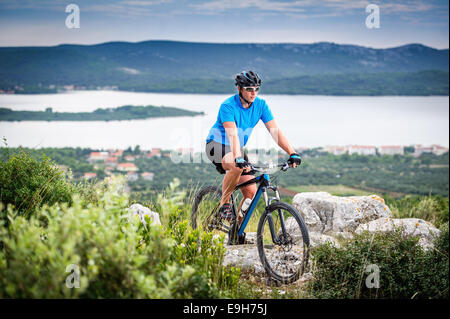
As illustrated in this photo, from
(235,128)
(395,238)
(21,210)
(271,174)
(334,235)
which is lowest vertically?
(334,235)

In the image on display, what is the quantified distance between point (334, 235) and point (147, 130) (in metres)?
64.0

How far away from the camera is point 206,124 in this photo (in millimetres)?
60469

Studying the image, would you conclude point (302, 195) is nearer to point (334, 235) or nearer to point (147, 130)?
point (334, 235)

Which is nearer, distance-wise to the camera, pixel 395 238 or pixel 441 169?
pixel 395 238

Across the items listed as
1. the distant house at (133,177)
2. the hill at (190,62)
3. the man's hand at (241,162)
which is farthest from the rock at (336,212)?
the hill at (190,62)

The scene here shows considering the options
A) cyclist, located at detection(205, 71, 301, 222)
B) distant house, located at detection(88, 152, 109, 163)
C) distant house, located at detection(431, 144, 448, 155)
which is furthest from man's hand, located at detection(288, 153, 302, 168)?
distant house, located at detection(431, 144, 448, 155)

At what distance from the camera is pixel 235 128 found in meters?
4.77

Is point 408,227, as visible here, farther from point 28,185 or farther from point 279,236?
point 28,185

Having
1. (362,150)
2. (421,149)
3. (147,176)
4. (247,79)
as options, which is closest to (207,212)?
(247,79)

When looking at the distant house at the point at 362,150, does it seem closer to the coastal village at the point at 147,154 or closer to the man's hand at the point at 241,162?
the coastal village at the point at 147,154

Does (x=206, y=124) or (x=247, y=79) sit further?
(x=206, y=124)

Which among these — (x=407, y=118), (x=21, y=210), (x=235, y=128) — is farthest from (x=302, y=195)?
(x=407, y=118)

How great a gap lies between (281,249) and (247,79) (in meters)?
1.82

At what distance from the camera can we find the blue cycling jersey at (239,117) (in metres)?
4.77
